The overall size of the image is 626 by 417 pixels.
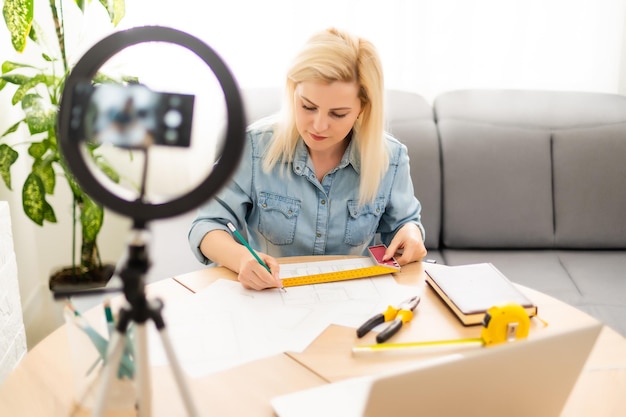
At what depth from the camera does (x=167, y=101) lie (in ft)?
1.69

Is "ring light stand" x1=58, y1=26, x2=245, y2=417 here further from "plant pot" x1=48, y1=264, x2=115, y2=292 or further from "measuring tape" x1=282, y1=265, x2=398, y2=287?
"plant pot" x1=48, y1=264, x2=115, y2=292

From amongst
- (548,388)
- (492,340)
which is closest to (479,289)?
(492,340)

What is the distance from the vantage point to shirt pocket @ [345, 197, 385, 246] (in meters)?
1.48

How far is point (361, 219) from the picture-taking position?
1492 millimetres

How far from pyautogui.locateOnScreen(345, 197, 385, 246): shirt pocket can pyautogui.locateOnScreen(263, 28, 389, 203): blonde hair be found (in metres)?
0.02

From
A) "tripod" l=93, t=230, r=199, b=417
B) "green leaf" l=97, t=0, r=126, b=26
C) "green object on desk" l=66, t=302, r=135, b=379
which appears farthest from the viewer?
"green leaf" l=97, t=0, r=126, b=26

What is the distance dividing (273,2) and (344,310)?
4.89ft

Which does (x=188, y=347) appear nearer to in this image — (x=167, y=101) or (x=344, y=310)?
(x=344, y=310)

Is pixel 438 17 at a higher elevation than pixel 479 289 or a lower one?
higher

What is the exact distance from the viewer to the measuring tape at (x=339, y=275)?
3.81 feet

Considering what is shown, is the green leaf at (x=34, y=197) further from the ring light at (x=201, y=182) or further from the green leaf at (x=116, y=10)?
the ring light at (x=201, y=182)

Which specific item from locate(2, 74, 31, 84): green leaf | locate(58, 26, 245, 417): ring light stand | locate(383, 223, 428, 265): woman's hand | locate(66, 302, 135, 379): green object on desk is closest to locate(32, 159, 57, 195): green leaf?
locate(2, 74, 31, 84): green leaf

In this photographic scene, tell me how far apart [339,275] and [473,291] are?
26 cm

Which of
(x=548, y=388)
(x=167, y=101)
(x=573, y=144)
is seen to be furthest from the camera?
(x=573, y=144)
